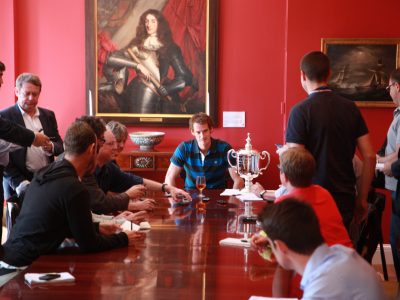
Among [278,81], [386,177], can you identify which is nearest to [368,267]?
[386,177]

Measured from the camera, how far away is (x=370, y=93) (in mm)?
5297

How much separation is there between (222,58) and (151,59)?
671 mm

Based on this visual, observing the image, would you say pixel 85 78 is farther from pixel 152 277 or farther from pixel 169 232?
pixel 152 277

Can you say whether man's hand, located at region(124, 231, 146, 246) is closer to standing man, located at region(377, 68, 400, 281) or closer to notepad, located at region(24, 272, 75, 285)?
notepad, located at region(24, 272, 75, 285)

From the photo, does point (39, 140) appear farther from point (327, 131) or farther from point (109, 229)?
point (327, 131)

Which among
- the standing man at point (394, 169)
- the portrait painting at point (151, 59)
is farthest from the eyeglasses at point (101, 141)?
the portrait painting at point (151, 59)

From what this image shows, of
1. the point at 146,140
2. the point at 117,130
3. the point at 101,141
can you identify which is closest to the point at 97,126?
the point at 101,141

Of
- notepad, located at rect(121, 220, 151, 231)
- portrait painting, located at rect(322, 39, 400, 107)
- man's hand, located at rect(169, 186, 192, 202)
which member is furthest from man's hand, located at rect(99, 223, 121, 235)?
portrait painting, located at rect(322, 39, 400, 107)

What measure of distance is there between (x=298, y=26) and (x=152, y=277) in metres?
3.65

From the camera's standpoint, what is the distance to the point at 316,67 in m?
3.26

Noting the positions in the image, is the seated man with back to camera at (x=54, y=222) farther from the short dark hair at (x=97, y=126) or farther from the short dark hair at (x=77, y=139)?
the short dark hair at (x=97, y=126)

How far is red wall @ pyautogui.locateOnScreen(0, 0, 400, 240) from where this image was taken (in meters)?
5.79

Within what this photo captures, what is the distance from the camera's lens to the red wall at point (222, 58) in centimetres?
579

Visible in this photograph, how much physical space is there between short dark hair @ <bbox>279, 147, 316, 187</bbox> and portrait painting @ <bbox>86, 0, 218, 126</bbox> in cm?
319
